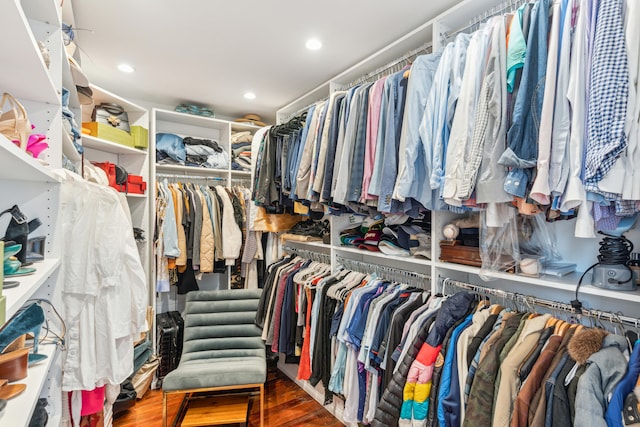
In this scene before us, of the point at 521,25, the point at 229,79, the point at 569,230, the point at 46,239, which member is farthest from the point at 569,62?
the point at 229,79

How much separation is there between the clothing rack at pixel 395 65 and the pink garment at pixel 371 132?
418 mm

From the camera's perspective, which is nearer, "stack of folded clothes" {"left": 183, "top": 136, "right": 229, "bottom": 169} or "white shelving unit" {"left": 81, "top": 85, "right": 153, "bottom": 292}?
"white shelving unit" {"left": 81, "top": 85, "right": 153, "bottom": 292}

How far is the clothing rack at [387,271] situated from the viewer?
1960 mm

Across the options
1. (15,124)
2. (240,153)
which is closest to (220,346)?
(240,153)

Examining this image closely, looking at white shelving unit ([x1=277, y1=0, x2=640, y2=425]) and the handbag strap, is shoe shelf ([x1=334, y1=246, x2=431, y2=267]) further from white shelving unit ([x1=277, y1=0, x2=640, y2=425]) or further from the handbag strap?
the handbag strap

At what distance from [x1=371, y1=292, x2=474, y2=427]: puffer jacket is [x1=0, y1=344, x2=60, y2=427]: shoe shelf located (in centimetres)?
116

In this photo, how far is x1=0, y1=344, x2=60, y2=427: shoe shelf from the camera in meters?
0.70

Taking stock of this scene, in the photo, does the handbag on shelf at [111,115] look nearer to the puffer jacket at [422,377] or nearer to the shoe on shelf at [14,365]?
the shoe on shelf at [14,365]

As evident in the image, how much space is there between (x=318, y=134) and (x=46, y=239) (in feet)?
4.58

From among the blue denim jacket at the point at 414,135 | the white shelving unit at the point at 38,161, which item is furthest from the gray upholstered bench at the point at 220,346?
the blue denim jacket at the point at 414,135

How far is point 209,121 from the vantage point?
3.19 m

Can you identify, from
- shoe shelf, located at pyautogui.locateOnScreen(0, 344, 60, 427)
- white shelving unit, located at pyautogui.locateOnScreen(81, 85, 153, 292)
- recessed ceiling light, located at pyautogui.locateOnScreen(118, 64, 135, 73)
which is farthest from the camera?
white shelving unit, located at pyautogui.locateOnScreen(81, 85, 153, 292)

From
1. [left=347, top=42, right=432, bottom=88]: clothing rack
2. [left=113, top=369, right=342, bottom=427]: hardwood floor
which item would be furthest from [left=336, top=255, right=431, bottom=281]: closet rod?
[left=347, top=42, right=432, bottom=88]: clothing rack

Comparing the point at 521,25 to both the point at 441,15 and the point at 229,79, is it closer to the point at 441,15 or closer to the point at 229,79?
the point at 441,15
